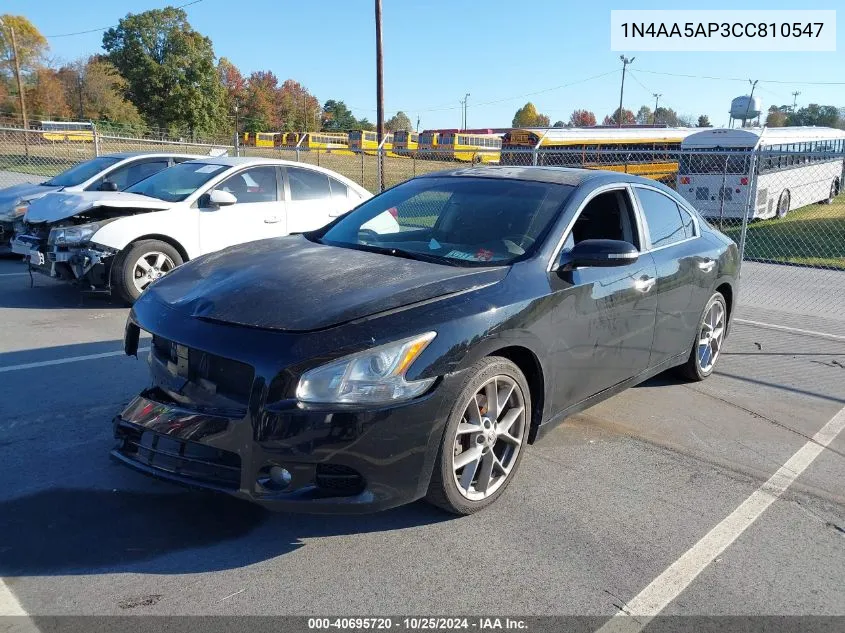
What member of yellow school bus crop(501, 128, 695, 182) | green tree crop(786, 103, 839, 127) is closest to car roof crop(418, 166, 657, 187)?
yellow school bus crop(501, 128, 695, 182)

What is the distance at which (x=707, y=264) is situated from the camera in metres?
5.54

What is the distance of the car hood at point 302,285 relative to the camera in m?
3.32

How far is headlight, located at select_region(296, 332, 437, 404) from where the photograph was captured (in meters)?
3.08

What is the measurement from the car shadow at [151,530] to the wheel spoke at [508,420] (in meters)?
0.51

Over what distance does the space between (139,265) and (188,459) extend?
211 inches

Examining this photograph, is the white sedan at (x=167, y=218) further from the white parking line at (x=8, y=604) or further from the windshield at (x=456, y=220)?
the white parking line at (x=8, y=604)

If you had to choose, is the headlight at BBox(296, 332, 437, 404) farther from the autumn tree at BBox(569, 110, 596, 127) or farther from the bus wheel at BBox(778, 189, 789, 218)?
the autumn tree at BBox(569, 110, 596, 127)

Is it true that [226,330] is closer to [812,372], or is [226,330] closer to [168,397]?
[168,397]

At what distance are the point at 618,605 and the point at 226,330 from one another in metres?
1.99

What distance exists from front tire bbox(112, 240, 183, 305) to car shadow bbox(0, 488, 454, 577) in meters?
4.57

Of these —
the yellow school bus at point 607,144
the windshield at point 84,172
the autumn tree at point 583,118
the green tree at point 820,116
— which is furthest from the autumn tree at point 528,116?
the windshield at point 84,172

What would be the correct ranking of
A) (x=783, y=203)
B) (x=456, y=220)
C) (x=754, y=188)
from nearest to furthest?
1. (x=456, y=220)
2. (x=754, y=188)
3. (x=783, y=203)

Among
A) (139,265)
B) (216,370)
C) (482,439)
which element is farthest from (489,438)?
(139,265)

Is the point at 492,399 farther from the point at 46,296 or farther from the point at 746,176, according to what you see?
the point at 746,176
